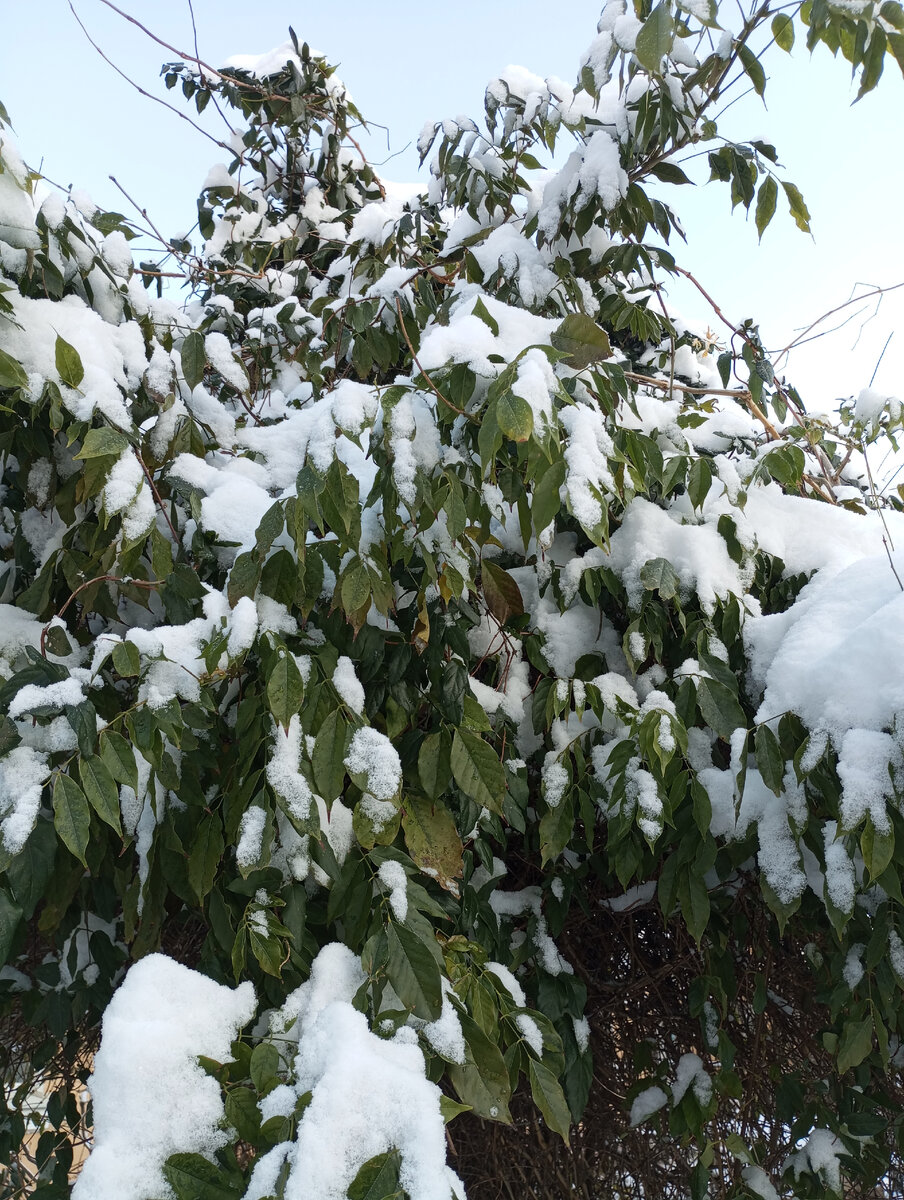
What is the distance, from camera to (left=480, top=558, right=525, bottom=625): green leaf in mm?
1192

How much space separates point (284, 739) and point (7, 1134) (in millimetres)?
855

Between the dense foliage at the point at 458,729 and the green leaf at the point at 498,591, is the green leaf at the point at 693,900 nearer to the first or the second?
the dense foliage at the point at 458,729

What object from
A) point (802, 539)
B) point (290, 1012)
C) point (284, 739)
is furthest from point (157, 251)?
point (290, 1012)

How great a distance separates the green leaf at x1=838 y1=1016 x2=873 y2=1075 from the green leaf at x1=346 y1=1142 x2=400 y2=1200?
77cm

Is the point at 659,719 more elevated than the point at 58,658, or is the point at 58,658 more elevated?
the point at 58,658

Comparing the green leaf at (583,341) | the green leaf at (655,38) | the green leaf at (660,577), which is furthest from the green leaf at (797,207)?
the green leaf at (660,577)

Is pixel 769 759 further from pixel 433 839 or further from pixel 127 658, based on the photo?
pixel 127 658

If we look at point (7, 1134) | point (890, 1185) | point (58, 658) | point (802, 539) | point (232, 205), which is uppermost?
point (232, 205)

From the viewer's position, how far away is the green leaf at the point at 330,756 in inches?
37.3

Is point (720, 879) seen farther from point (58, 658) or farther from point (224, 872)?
point (58, 658)

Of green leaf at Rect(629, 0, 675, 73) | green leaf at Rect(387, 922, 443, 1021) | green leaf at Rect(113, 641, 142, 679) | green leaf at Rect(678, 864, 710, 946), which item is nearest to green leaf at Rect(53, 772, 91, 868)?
green leaf at Rect(113, 641, 142, 679)

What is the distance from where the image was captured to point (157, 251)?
1997 mm

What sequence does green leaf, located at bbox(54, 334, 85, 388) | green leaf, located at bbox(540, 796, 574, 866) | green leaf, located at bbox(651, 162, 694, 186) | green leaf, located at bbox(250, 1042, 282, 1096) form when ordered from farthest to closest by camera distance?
1. green leaf, located at bbox(651, 162, 694, 186)
2. green leaf, located at bbox(540, 796, 574, 866)
3. green leaf, located at bbox(54, 334, 85, 388)
4. green leaf, located at bbox(250, 1042, 282, 1096)

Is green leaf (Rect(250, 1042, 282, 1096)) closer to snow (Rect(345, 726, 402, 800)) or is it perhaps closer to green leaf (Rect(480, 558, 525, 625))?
snow (Rect(345, 726, 402, 800))
